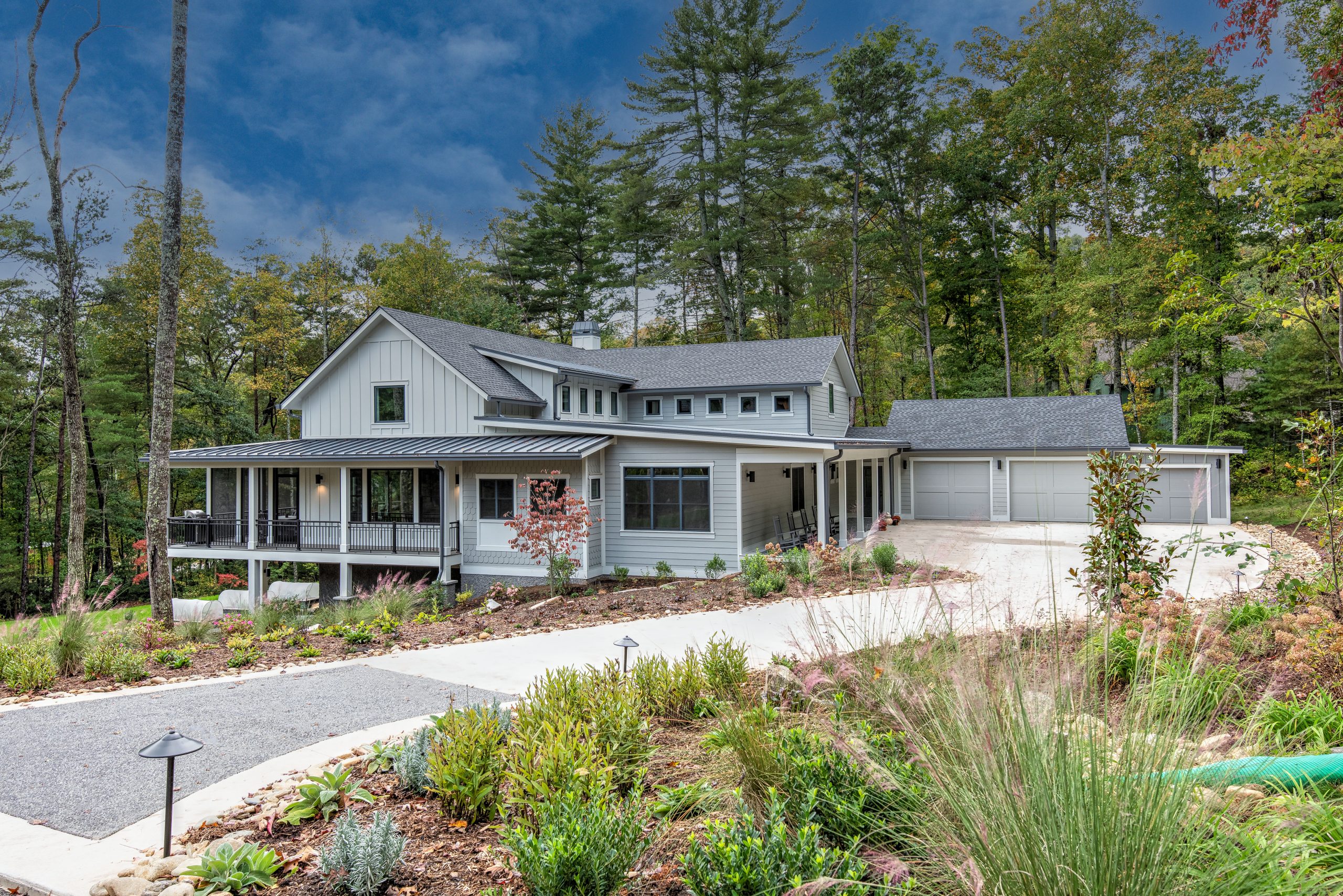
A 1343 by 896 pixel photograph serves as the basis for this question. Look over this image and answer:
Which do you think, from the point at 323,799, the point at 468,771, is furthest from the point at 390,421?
the point at 468,771

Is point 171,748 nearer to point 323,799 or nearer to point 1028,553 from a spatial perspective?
point 323,799

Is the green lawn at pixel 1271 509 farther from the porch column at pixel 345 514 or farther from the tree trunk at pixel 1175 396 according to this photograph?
the porch column at pixel 345 514

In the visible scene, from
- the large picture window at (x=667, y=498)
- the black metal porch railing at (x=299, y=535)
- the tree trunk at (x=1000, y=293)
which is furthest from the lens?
the tree trunk at (x=1000, y=293)

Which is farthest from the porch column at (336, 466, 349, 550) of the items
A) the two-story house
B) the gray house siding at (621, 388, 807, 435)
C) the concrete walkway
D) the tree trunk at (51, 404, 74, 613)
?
the tree trunk at (51, 404, 74, 613)

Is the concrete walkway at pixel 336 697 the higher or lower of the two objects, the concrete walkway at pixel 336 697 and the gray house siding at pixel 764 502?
the lower

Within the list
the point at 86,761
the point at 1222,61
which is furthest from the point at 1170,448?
the point at 86,761

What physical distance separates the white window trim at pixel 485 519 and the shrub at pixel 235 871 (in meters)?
11.8

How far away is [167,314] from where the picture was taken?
32.3 feet

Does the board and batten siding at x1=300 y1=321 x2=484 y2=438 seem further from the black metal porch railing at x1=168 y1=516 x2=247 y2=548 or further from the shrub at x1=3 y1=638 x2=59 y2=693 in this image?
the shrub at x1=3 y1=638 x2=59 y2=693

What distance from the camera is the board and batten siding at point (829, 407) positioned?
19047mm

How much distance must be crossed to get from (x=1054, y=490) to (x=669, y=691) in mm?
18364

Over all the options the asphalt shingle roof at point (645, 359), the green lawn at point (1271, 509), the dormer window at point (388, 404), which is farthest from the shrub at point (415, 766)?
the green lawn at point (1271, 509)

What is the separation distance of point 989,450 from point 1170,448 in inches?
165

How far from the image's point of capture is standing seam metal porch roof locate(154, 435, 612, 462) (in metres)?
13.9
